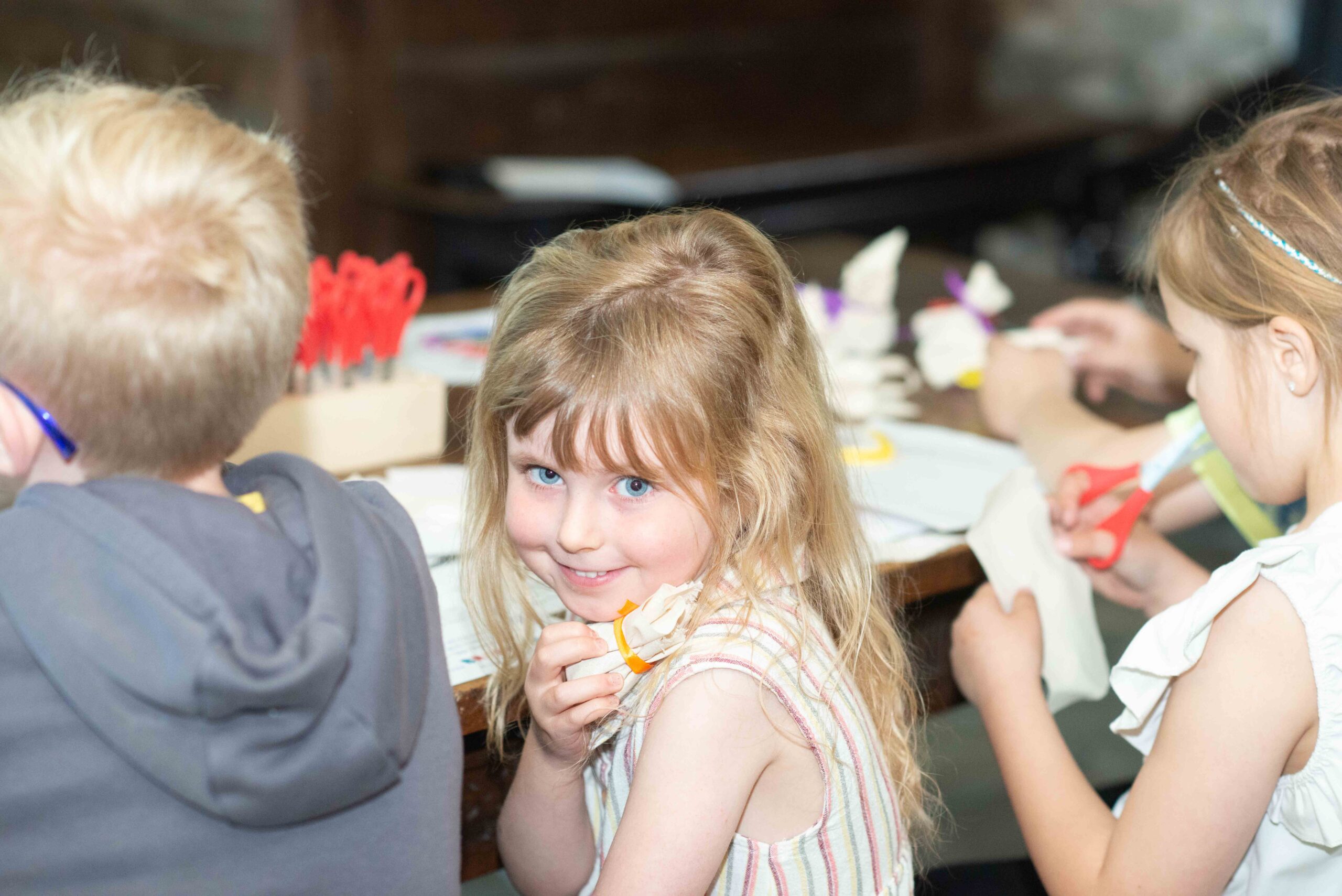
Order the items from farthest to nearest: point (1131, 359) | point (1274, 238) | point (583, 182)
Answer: point (583, 182) < point (1131, 359) < point (1274, 238)

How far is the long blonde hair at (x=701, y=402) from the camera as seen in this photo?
0.84 metres

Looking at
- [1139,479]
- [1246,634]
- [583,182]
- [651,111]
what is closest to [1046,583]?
[1139,479]

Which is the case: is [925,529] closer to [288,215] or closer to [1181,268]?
[1181,268]

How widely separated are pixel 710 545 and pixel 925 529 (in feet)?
1.25

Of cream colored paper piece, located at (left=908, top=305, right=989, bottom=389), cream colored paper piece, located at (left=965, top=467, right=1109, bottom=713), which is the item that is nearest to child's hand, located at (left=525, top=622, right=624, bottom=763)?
cream colored paper piece, located at (left=965, top=467, right=1109, bottom=713)

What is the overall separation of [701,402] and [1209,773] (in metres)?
0.43

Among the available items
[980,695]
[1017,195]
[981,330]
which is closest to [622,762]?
[980,695]

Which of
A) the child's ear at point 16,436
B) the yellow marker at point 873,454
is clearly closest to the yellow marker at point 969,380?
the yellow marker at point 873,454

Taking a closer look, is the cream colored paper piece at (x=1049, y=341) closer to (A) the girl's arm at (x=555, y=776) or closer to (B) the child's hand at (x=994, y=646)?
(B) the child's hand at (x=994, y=646)

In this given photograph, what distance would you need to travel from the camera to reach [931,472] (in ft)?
4.42

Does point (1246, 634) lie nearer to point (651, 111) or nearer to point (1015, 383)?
point (1015, 383)

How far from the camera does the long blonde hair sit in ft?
2.77

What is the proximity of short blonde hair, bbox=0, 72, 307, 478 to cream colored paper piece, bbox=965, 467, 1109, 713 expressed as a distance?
0.71 metres

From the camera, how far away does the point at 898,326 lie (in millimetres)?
1840
